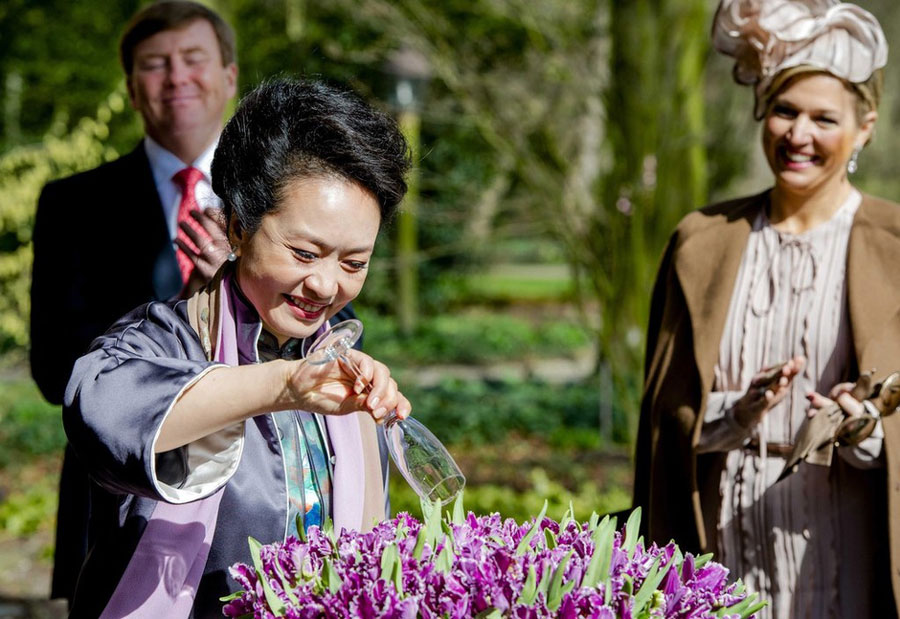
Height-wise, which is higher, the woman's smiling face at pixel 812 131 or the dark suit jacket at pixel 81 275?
the woman's smiling face at pixel 812 131

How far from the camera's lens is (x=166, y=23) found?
9.86ft

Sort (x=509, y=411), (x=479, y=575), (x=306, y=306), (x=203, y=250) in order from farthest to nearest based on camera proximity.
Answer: (x=509, y=411)
(x=203, y=250)
(x=306, y=306)
(x=479, y=575)

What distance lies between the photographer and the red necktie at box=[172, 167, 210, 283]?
85.6 inches

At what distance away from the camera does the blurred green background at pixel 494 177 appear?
6.26 m

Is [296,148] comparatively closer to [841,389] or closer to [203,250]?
[203,250]

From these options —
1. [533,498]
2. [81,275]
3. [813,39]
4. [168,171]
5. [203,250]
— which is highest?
[813,39]

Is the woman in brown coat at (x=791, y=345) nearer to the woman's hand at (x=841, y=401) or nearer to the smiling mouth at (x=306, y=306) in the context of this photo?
the woman's hand at (x=841, y=401)

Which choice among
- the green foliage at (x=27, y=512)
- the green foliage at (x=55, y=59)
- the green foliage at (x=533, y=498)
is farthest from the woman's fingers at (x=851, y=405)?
the green foliage at (x=55, y=59)

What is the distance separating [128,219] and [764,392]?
1.79 m

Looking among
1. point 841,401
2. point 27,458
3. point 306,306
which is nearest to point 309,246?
point 306,306

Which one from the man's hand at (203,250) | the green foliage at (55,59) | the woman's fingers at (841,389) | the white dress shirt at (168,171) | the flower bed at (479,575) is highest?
the green foliage at (55,59)

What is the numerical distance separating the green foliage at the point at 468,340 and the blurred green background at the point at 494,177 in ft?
0.19

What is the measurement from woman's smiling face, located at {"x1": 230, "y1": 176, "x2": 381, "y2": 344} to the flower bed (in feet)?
1.31

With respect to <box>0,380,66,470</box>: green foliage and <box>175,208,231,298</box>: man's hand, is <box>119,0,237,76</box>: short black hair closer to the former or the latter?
<box>175,208,231,298</box>: man's hand
